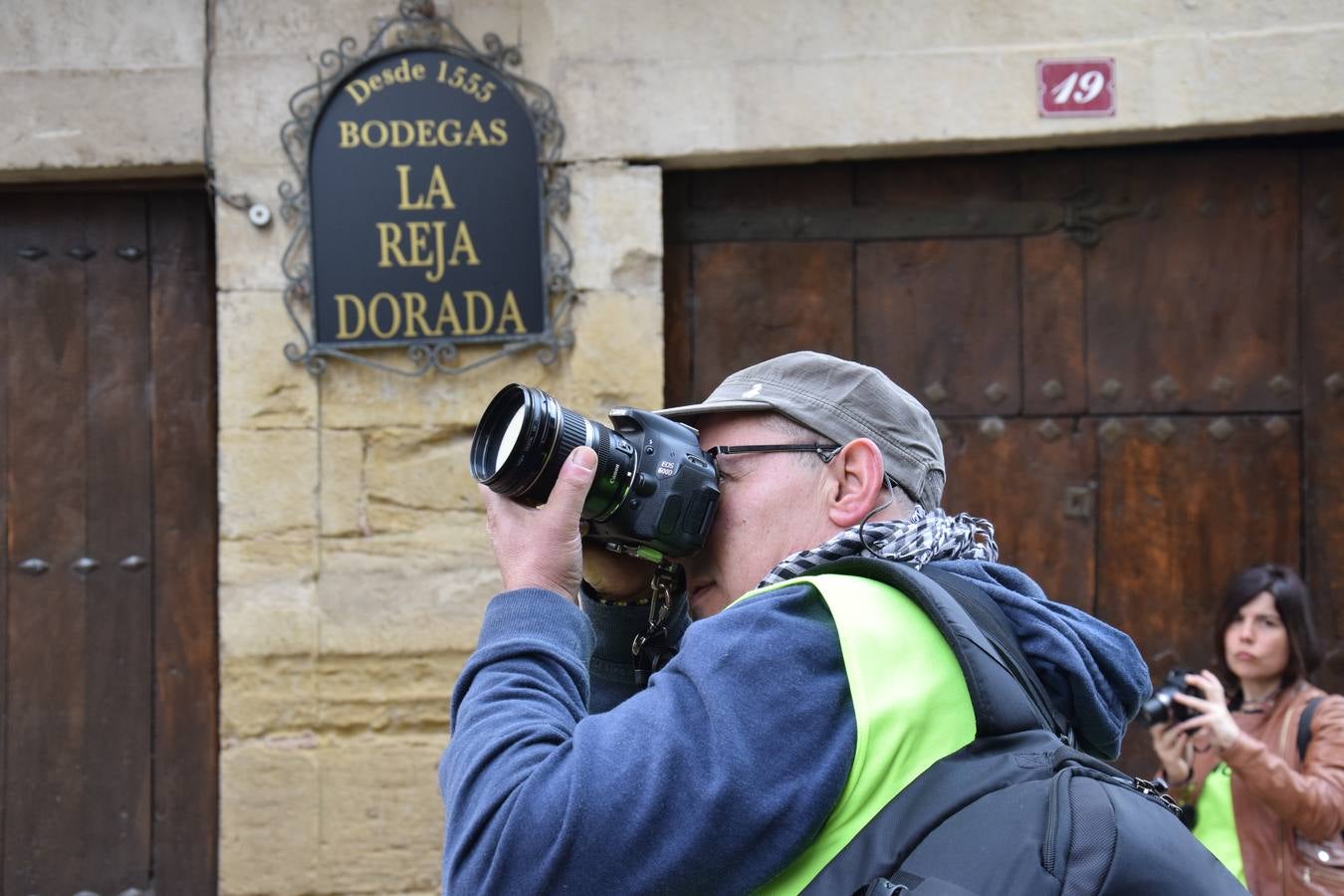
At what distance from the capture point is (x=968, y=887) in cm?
91

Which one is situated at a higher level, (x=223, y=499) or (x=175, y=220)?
(x=175, y=220)

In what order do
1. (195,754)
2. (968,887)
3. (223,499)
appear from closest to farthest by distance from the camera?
1. (968,887)
2. (223,499)
3. (195,754)

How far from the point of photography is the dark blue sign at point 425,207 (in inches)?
114

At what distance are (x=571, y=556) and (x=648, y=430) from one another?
182 millimetres

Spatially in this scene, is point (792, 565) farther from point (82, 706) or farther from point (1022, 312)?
point (82, 706)

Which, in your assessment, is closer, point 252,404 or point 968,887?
point 968,887

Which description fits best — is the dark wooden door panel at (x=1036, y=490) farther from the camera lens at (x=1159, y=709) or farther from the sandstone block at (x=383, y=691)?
the sandstone block at (x=383, y=691)

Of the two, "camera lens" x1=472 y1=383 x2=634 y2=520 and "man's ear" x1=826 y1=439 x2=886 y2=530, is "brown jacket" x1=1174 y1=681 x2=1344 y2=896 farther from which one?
"camera lens" x1=472 y1=383 x2=634 y2=520

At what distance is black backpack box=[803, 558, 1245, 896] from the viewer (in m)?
0.91

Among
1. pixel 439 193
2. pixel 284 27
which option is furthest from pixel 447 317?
pixel 284 27

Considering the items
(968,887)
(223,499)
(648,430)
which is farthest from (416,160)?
(968,887)

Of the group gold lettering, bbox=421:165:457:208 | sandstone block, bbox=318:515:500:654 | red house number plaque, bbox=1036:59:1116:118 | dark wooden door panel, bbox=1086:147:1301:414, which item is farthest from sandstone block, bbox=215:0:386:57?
dark wooden door panel, bbox=1086:147:1301:414

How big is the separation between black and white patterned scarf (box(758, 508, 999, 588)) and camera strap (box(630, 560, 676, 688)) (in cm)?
26

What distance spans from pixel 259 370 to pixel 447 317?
0.45m
